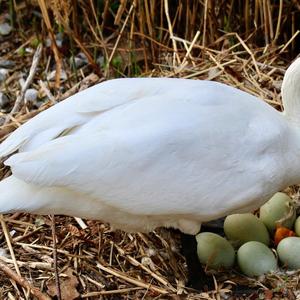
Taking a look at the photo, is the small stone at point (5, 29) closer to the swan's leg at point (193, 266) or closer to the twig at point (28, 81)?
the twig at point (28, 81)

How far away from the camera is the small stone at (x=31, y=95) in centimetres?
397

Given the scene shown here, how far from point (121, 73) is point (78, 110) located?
4.46ft

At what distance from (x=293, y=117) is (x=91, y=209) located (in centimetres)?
72

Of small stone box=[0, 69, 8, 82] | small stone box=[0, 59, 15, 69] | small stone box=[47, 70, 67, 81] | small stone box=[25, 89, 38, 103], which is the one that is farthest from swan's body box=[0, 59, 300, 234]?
small stone box=[0, 59, 15, 69]

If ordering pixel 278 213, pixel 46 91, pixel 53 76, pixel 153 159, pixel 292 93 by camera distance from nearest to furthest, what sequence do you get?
1. pixel 153 159
2. pixel 292 93
3. pixel 278 213
4. pixel 46 91
5. pixel 53 76

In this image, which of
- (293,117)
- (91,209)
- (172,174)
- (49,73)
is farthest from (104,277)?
(49,73)

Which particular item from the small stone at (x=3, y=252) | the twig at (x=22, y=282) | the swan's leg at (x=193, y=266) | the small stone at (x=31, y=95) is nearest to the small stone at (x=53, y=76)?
the small stone at (x=31, y=95)

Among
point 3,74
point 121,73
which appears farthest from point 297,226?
point 3,74

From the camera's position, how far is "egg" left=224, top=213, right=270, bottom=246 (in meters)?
3.00

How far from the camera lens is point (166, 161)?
8.24ft

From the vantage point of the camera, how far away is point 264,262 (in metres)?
2.86

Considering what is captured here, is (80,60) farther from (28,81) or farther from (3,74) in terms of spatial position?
(28,81)

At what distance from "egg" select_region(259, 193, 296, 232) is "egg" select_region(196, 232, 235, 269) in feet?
0.67

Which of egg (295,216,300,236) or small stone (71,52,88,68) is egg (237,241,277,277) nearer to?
egg (295,216,300,236)
